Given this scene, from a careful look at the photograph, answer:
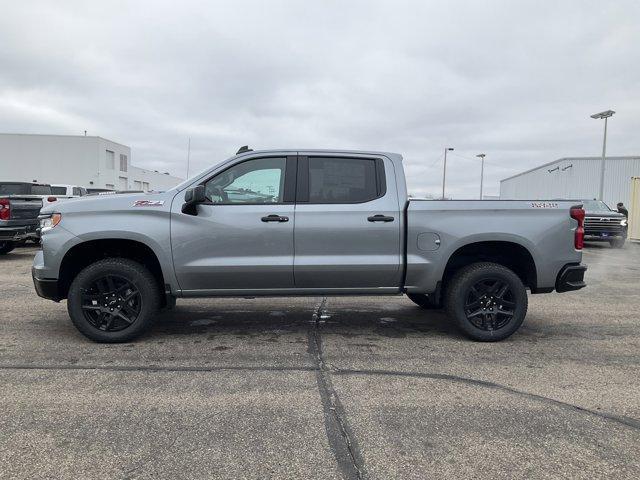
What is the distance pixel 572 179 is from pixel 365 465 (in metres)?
42.3

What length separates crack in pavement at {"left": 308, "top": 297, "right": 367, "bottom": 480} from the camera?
9.12ft

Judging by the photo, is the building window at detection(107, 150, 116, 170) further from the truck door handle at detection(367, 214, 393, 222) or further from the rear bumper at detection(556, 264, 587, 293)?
the rear bumper at detection(556, 264, 587, 293)

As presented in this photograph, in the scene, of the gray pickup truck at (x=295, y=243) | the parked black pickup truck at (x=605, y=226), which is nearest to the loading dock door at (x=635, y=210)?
the parked black pickup truck at (x=605, y=226)

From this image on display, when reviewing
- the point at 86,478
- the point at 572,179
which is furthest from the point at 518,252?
the point at 572,179

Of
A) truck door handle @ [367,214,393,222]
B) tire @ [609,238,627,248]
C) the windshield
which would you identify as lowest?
tire @ [609,238,627,248]

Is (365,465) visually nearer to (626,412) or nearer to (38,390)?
(626,412)

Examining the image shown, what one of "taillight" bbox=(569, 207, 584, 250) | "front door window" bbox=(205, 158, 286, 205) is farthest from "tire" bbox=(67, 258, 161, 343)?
"taillight" bbox=(569, 207, 584, 250)

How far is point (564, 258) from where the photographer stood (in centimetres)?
523

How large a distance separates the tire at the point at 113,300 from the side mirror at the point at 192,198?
77cm

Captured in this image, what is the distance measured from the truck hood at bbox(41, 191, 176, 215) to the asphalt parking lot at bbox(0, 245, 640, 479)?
4.48 feet

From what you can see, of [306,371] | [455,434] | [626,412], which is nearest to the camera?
[455,434]

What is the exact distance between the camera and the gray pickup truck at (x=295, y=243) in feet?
16.1

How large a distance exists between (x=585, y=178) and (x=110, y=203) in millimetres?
40531

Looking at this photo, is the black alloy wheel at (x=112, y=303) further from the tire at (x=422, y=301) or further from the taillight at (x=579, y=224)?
the taillight at (x=579, y=224)
